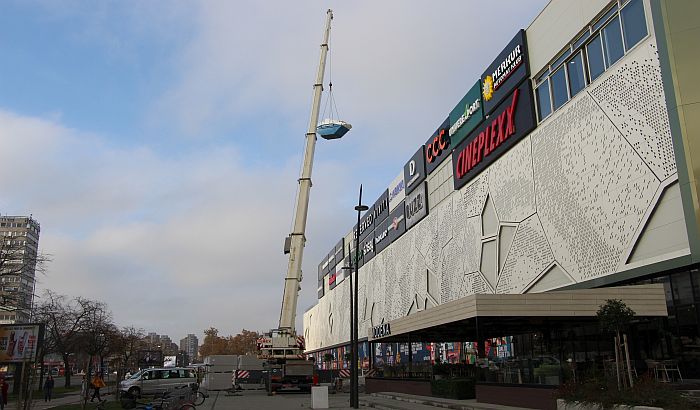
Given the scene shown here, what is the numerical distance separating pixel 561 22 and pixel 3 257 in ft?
115

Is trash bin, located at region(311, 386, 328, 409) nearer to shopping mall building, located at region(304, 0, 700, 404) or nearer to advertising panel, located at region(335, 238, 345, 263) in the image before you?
shopping mall building, located at region(304, 0, 700, 404)

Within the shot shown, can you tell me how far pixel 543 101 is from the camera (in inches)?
1273

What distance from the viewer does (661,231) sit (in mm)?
23078

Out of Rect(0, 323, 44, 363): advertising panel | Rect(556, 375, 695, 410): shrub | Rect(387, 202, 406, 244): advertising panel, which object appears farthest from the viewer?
Rect(387, 202, 406, 244): advertising panel

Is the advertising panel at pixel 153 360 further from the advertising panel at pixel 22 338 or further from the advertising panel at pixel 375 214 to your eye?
the advertising panel at pixel 22 338

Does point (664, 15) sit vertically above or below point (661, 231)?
above

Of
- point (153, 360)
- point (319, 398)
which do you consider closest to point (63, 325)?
point (153, 360)

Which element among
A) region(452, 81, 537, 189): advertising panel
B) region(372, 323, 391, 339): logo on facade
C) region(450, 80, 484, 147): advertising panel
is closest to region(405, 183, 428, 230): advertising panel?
region(452, 81, 537, 189): advertising panel

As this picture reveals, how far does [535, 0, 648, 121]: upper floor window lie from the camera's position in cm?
2509

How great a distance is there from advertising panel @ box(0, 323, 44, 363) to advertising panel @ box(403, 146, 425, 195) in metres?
39.9

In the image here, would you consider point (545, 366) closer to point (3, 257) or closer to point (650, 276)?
point (650, 276)

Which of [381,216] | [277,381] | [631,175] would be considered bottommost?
[277,381]

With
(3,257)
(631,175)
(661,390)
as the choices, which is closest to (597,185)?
(631,175)

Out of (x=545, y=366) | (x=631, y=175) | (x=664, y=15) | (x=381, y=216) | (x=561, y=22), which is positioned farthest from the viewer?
(x=381, y=216)
